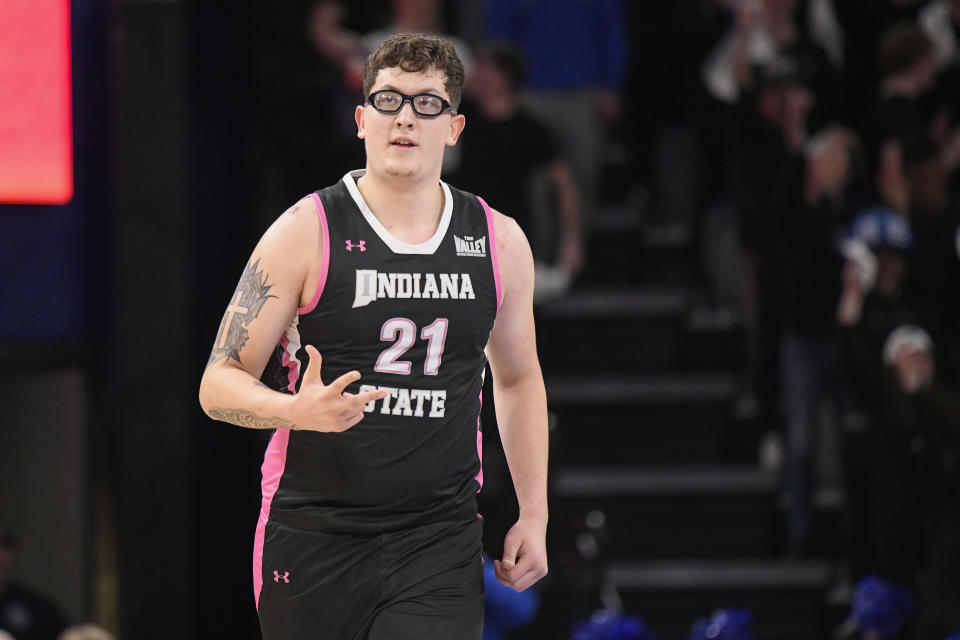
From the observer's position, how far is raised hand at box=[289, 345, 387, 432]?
3.16m

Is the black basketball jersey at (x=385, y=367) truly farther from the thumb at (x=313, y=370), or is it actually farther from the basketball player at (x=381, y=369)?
the thumb at (x=313, y=370)

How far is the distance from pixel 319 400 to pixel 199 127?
5.72 m

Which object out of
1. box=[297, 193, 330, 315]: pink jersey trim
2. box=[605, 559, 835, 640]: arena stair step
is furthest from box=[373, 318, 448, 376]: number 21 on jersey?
box=[605, 559, 835, 640]: arena stair step

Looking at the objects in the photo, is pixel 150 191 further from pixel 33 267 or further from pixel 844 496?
pixel 844 496

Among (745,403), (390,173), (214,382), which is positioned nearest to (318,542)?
(214,382)

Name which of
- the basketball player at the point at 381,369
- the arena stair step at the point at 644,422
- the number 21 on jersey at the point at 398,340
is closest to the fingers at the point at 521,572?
the basketball player at the point at 381,369

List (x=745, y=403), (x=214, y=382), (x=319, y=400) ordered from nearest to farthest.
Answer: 1. (x=319, y=400)
2. (x=214, y=382)
3. (x=745, y=403)

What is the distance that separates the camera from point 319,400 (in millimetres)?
3162

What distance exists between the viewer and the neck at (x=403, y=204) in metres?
3.66

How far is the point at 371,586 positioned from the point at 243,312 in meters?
0.68

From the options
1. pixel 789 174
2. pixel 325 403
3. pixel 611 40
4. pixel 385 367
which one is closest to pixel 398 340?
pixel 385 367

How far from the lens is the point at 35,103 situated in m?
7.95

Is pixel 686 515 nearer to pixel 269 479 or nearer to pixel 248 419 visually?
pixel 269 479

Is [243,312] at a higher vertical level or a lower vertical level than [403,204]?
lower
